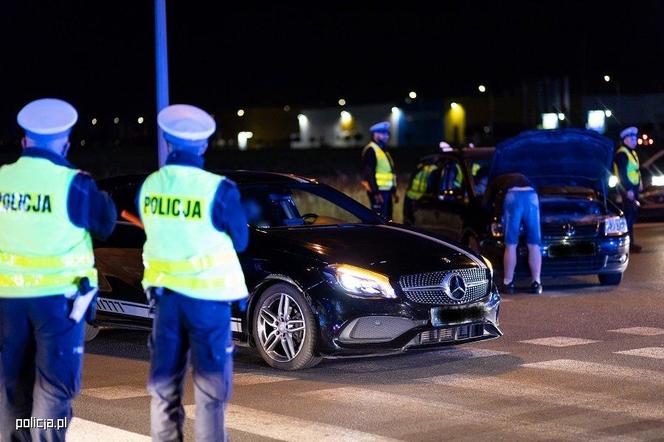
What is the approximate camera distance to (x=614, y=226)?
15070 millimetres

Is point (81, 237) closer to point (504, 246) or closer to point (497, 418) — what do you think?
point (497, 418)

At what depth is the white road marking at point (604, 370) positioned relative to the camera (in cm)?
951

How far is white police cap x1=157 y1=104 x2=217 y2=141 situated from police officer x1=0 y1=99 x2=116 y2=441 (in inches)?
17.7

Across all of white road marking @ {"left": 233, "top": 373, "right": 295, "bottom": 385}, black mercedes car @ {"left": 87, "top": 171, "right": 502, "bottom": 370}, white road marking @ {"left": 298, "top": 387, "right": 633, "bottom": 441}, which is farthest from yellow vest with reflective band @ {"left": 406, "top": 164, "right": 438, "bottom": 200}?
white road marking @ {"left": 298, "top": 387, "right": 633, "bottom": 441}

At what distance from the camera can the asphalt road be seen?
26.1ft

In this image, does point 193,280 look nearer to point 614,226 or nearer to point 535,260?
point 535,260

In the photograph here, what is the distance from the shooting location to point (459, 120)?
7781 cm

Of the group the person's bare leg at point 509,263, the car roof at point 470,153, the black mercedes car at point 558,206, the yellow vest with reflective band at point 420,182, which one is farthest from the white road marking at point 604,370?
the yellow vest with reflective band at point 420,182

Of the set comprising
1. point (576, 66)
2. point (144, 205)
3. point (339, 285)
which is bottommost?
point (339, 285)

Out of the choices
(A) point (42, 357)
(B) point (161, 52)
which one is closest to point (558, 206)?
(B) point (161, 52)

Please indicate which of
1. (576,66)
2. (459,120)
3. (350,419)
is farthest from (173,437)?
(459,120)

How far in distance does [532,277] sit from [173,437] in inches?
345

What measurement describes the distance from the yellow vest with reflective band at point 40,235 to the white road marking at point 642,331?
20.8ft

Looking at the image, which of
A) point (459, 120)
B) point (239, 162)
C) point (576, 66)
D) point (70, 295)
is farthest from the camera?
point (459, 120)
